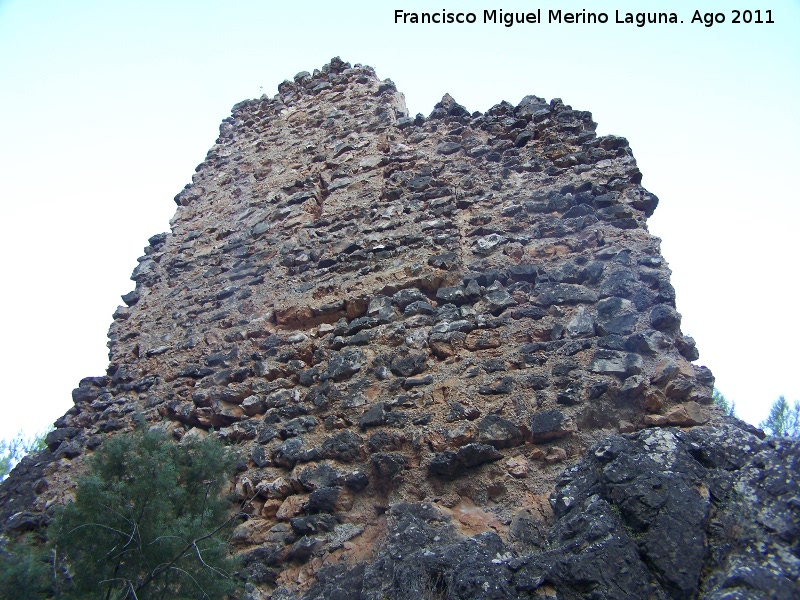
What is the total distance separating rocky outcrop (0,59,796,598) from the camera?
2.63 metres

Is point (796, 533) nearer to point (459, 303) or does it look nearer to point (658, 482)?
point (658, 482)

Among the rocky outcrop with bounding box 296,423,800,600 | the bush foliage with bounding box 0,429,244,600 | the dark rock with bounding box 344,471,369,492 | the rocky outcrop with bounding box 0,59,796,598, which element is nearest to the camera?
the rocky outcrop with bounding box 296,423,800,600

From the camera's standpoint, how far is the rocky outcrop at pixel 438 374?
263 centimetres

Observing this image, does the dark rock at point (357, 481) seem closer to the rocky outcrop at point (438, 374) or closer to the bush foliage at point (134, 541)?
the rocky outcrop at point (438, 374)

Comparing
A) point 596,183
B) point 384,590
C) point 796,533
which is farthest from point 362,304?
point 796,533

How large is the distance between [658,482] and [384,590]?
1188 mm

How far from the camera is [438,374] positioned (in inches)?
149

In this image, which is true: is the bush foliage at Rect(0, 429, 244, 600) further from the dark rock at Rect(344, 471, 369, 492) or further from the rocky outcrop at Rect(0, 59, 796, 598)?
the dark rock at Rect(344, 471, 369, 492)

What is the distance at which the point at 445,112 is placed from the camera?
5781mm

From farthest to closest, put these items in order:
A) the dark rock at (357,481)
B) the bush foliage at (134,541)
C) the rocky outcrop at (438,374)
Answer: the dark rock at (357,481)
the bush foliage at (134,541)
the rocky outcrop at (438,374)

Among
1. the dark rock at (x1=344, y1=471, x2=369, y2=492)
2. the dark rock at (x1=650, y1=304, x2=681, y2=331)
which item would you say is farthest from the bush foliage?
the dark rock at (x1=650, y1=304, x2=681, y2=331)

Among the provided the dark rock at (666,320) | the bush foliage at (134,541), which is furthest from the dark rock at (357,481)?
the dark rock at (666,320)

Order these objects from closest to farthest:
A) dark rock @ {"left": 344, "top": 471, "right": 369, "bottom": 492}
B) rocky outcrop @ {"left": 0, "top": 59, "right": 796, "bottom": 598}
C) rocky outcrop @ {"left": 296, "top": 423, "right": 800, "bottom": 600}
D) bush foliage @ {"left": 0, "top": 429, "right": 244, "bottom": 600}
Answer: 1. rocky outcrop @ {"left": 296, "top": 423, "right": 800, "bottom": 600}
2. rocky outcrop @ {"left": 0, "top": 59, "right": 796, "bottom": 598}
3. bush foliage @ {"left": 0, "top": 429, "right": 244, "bottom": 600}
4. dark rock @ {"left": 344, "top": 471, "right": 369, "bottom": 492}

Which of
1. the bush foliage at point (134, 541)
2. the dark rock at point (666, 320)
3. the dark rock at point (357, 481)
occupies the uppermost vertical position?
the dark rock at point (666, 320)
